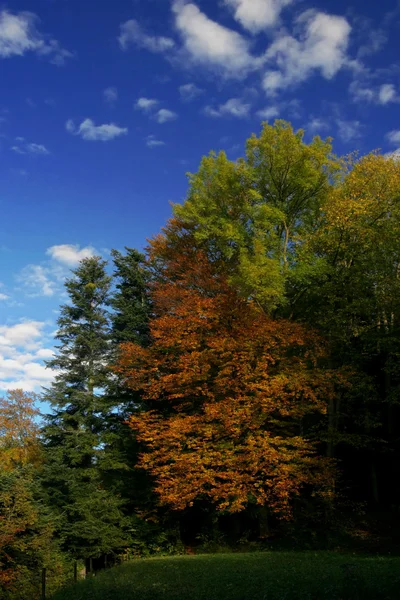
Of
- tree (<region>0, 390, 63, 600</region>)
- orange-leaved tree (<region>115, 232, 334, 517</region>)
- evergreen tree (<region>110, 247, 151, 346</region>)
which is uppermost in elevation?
evergreen tree (<region>110, 247, 151, 346</region>)

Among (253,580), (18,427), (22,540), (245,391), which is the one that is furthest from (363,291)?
(18,427)

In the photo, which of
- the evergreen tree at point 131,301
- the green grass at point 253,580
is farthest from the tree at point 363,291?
the evergreen tree at point 131,301

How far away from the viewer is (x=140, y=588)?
11.1 meters

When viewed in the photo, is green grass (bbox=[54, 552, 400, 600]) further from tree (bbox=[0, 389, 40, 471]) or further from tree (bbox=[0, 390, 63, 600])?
tree (bbox=[0, 389, 40, 471])

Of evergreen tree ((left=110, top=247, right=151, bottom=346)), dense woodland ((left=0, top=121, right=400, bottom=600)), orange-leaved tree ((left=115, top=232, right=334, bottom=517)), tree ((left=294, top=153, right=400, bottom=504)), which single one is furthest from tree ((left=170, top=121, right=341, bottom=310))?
evergreen tree ((left=110, top=247, right=151, bottom=346))

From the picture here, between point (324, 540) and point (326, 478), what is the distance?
8.40 feet

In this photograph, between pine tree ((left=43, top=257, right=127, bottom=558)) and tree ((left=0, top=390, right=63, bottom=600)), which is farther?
pine tree ((left=43, top=257, right=127, bottom=558))

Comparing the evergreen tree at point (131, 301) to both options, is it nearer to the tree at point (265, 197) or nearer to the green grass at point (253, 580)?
the tree at point (265, 197)

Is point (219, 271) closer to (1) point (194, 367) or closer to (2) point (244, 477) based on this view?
(1) point (194, 367)

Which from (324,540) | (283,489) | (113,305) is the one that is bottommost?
(324,540)

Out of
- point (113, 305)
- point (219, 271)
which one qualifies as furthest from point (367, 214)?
point (113, 305)

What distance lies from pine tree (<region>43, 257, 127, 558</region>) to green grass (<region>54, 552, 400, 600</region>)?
19.0 ft

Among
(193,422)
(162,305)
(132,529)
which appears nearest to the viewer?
(193,422)

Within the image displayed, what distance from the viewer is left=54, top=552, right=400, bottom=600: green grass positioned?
823cm
